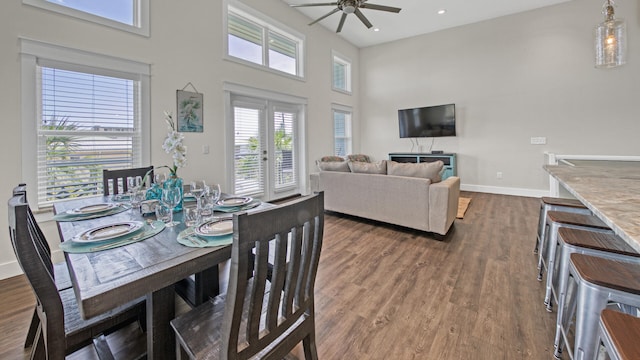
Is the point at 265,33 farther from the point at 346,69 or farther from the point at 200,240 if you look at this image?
the point at 200,240

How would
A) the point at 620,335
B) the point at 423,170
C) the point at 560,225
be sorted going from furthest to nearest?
1. the point at 423,170
2. the point at 560,225
3. the point at 620,335

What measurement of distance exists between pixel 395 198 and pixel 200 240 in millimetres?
2680

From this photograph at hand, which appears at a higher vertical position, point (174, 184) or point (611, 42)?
point (611, 42)

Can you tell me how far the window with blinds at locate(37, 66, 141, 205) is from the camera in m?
2.54

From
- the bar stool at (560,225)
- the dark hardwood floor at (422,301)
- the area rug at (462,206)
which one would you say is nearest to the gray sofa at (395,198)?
the dark hardwood floor at (422,301)

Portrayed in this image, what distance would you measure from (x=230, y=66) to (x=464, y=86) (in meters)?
5.12

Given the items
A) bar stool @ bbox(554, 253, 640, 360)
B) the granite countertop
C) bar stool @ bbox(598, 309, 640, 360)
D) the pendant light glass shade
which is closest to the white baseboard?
the pendant light glass shade

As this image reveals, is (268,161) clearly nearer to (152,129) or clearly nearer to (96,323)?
(152,129)

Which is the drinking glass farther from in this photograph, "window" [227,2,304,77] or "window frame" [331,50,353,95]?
"window frame" [331,50,353,95]

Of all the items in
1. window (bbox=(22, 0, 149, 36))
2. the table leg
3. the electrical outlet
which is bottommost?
the table leg

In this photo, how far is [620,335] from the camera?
0.69m

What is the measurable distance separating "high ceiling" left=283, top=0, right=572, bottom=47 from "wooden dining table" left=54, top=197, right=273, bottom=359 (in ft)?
17.1

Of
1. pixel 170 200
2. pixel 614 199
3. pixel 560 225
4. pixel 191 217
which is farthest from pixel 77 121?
pixel 560 225

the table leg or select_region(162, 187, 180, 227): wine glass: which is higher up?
select_region(162, 187, 180, 227): wine glass
